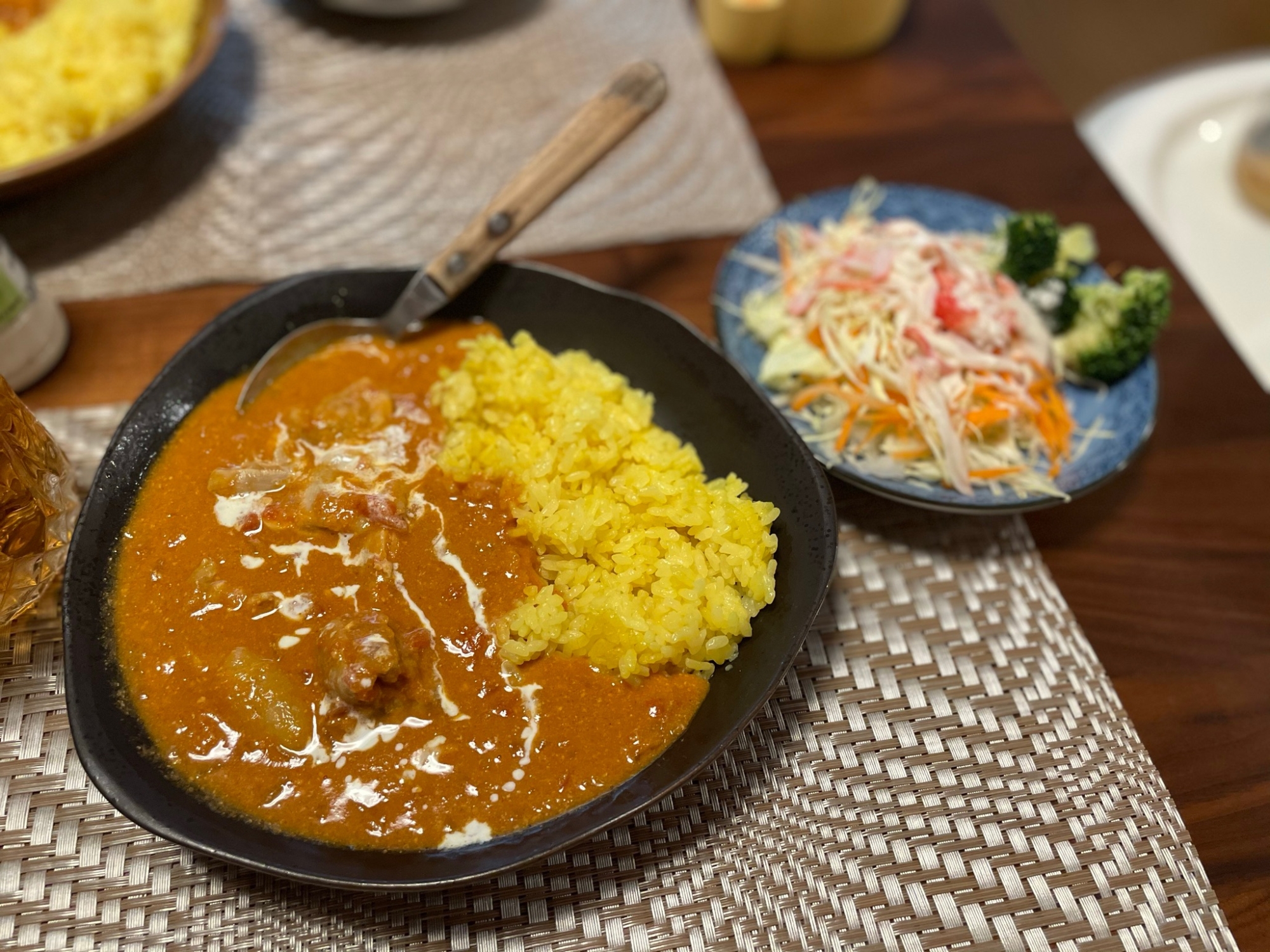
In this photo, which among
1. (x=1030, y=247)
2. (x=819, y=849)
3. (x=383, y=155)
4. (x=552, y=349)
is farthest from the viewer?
(x=383, y=155)

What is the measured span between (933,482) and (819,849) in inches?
42.1

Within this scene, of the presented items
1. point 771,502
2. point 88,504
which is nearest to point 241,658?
point 88,504

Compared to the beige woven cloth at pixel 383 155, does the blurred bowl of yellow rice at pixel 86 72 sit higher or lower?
higher

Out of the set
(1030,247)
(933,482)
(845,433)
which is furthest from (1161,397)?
(845,433)

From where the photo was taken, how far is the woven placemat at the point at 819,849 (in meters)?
1.79

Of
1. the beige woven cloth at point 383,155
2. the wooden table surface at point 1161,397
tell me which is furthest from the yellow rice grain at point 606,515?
the beige woven cloth at point 383,155

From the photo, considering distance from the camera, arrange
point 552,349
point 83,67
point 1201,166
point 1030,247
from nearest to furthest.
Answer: point 552,349
point 1030,247
point 83,67
point 1201,166

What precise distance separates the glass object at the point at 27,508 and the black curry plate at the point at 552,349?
0.16m

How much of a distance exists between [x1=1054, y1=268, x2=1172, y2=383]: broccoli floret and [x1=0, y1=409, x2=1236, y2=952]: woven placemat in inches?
37.8

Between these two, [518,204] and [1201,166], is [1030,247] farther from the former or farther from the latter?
[1201,166]

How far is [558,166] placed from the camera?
247cm

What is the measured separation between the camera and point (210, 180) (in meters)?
3.19

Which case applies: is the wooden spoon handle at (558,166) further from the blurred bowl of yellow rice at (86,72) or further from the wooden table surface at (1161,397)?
the blurred bowl of yellow rice at (86,72)

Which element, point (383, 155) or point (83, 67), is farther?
point (383, 155)
